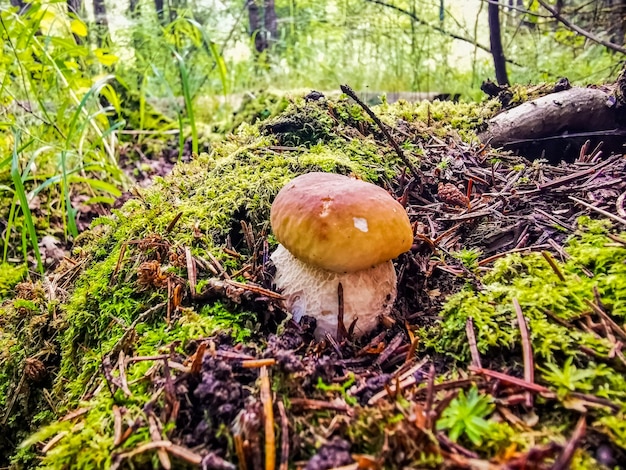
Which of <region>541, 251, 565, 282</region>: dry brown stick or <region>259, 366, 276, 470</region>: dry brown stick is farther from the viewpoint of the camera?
<region>541, 251, 565, 282</region>: dry brown stick

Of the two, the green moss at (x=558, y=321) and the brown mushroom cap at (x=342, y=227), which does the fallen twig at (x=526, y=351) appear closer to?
the green moss at (x=558, y=321)

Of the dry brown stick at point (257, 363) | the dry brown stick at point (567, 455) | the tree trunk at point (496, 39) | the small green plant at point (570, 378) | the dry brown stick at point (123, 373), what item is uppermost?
the tree trunk at point (496, 39)

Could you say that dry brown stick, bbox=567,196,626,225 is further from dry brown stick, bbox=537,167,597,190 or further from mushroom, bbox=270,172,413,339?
mushroom, bbox=270,172,413,339

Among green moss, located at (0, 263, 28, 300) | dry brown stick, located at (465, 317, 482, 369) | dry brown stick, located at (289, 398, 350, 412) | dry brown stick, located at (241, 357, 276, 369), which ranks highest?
dry brown stick, located at (241, 357, 276, 369)

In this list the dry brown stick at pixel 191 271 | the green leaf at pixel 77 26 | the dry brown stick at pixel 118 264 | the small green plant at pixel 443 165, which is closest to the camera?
the dry brown stick at pixel 191 271

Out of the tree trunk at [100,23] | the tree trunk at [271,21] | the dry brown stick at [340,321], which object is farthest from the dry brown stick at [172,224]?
the tree trunk at [271,21]

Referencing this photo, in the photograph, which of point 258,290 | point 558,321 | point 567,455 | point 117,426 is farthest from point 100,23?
point 567,455

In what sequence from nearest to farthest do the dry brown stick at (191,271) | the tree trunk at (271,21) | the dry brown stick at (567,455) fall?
the dry brown stick at (567,455), the dry brown stick at (191,271), the tree trunk at (271,21)

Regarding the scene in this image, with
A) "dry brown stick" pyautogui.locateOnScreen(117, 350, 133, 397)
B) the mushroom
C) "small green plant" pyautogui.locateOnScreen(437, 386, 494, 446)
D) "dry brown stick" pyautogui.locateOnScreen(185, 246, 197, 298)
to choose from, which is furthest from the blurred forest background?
"small green plant" pyautogui.locateOnScreen(437, 386, 494, 446)
